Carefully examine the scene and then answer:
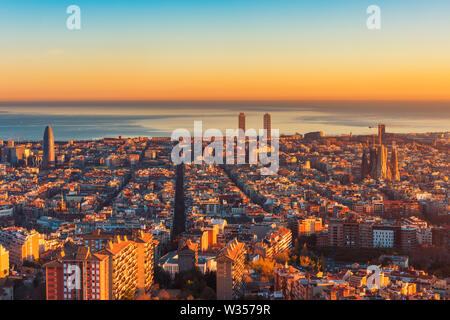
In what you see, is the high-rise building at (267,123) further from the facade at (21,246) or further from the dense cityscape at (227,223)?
the facade at (21,246)

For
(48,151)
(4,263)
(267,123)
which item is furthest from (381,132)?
(4,263)

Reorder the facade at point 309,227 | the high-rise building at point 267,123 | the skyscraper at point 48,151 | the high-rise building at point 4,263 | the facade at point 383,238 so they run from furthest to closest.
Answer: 1. the high-rise building at point 267,123
2. the skyscraper at point 48,151
3. the facade at point 309,227
4. the facade at point 383,238
5. the high-rise building at point 4,263

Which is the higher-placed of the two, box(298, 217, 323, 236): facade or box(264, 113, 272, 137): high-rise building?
box(264, 113, 272, 137): high-rise building

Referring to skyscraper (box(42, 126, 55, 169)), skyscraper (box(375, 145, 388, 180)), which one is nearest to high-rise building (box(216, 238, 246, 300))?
skyscraper (box(375, 145, 388, 180))

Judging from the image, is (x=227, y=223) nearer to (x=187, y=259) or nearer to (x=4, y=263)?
(x=187, y=259)

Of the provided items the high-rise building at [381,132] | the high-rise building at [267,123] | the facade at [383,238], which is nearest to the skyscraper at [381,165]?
the high-rise building at [381,132]

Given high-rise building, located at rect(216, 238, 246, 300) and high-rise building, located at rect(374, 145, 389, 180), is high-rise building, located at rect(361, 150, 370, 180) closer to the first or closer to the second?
high-rise building, located at rect(374, 145, 389, 180)
